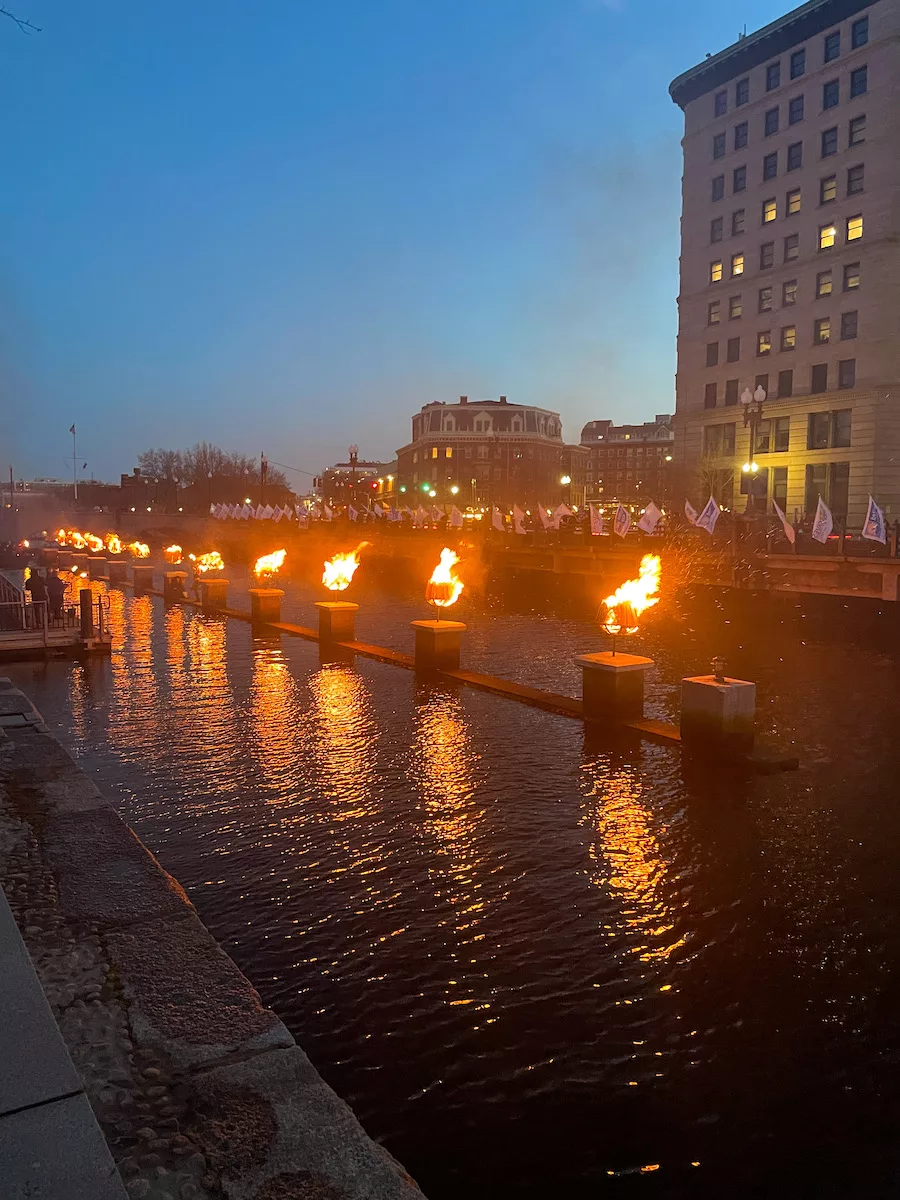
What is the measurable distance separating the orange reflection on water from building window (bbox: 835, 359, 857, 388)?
46.6m

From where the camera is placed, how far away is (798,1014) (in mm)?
5656

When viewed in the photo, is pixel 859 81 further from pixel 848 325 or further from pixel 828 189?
pixel 848 325

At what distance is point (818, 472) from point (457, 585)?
134 feet

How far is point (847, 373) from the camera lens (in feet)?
167

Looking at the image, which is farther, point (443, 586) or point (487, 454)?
point (487, 454)

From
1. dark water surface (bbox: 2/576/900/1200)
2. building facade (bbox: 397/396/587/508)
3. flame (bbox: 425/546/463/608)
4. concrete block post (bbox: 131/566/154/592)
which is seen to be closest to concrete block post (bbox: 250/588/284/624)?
flame (bbox: 425/546/463/608)

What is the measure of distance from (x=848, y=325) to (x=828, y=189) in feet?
28.8

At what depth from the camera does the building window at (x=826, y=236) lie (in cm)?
5159

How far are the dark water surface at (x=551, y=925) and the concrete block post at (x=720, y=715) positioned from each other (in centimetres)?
56

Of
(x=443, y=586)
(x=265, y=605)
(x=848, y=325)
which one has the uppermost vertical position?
(x=848, y=325)

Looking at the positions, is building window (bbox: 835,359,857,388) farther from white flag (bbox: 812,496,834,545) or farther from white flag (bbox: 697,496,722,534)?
white flag (bbox: 812,496,834,545)

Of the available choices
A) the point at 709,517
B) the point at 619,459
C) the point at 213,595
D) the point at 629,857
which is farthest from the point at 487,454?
the point at 629,857

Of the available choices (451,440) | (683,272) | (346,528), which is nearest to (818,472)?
(683,272)

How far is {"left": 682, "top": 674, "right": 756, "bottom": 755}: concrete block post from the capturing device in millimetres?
11703
